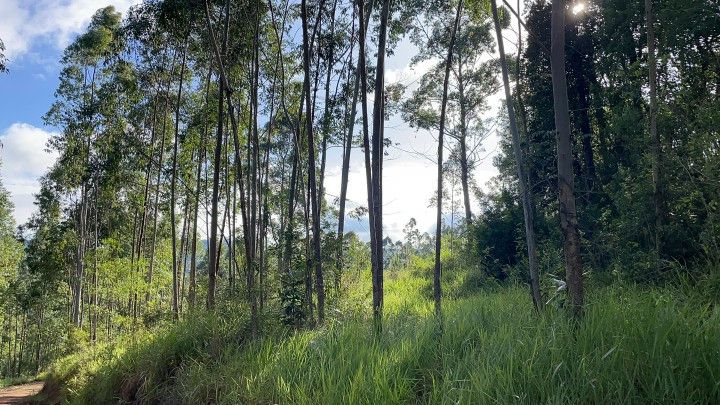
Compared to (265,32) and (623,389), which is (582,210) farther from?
(623,389)

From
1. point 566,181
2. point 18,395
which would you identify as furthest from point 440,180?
point 18,395

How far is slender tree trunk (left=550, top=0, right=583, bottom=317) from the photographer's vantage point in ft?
10.7

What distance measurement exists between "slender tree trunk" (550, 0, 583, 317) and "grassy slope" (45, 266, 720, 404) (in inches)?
10.7

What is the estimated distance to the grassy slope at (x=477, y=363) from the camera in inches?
93.6

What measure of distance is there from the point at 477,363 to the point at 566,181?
1.48m

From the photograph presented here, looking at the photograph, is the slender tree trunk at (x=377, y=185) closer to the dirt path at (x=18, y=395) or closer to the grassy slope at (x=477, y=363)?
the grassy slope at (x=477, y=363)

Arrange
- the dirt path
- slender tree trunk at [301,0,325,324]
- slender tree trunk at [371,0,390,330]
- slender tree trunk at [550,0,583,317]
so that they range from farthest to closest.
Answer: the dirt path
slender tree trunk at [301,0,325,324]
slender tree trunk at [371,0,390,330]
slender tree trunk at [550,0,583,317]

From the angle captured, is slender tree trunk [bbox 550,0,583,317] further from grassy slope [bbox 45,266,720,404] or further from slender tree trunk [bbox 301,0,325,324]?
slender tree trunk [bbox 301,0,325,324]

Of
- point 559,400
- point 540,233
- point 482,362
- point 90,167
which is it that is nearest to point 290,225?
point 482,362

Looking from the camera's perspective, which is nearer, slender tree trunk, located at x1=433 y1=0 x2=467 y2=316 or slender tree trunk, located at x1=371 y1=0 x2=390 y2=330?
slender tree trunk, located at x1=371 y1=0 x2=390 y2=330

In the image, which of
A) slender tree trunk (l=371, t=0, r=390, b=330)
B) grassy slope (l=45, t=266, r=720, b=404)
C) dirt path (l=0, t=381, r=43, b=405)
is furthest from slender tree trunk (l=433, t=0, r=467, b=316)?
dirt path (l=0, t=381, r=43, b=405)

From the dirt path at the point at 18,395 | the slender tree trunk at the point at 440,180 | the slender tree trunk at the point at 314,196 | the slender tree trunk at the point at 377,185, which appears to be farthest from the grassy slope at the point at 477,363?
the dirt path at the point at 18,395

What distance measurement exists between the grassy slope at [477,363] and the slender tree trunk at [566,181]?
271mm

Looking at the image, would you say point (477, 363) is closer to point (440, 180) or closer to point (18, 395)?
point (440, 180)
